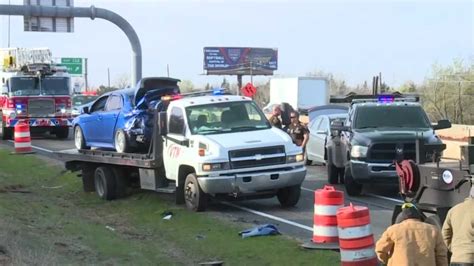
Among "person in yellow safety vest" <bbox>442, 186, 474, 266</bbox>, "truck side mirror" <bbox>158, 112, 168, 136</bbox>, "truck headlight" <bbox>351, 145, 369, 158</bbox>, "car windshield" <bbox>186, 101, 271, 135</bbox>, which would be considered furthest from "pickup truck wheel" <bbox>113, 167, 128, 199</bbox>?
"person in yellow safety vest" <bbox>442, 186, 474, 266</bbox>

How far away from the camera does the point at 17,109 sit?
29.3m

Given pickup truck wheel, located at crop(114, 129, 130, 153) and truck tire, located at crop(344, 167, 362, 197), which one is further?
pickup truck wheel, located at crop(114, 129, 130, 153)

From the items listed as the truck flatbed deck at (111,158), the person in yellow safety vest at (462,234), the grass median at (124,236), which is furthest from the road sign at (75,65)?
the person in yellow safety vest at (462,234)

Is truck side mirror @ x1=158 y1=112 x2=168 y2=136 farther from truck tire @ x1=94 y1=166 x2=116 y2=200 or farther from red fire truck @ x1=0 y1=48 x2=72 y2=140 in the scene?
red fire truck @ x1=0 y1=48 x2=72 y2=140

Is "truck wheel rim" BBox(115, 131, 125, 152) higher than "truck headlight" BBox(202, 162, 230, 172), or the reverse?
"truck wheel rim" BBox(115, 131, 125, 152)

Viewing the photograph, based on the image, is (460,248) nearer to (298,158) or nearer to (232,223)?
(232,223)

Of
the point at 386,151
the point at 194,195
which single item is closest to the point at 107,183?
the point at 194,195

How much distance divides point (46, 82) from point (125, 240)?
20228 mm

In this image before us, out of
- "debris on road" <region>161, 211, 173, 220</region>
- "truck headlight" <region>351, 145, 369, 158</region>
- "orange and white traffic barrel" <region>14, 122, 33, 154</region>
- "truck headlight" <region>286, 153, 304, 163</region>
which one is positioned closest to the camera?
"debris on road" <region>161, 211, 173, 220</region>

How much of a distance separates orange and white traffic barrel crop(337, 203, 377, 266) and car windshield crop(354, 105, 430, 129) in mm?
6821

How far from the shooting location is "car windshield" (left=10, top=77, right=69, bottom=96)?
29359 mm

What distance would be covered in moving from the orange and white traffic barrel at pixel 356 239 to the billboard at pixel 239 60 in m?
86.6

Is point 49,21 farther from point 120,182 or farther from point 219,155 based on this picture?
point 219,155

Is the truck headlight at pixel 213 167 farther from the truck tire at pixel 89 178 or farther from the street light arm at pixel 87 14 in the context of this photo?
the street light arm at pixel 87 14
